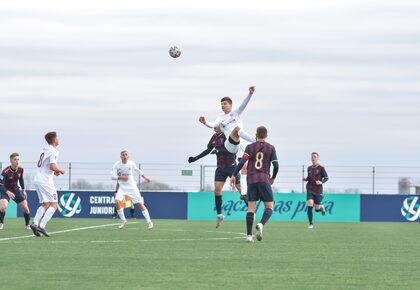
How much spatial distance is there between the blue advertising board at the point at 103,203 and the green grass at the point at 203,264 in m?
19.7

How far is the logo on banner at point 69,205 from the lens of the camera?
39.0 m

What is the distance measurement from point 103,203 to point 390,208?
11445 mm

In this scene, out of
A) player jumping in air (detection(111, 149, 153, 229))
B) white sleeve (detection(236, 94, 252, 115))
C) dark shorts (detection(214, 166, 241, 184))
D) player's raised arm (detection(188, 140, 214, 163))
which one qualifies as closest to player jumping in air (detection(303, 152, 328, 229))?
player jumping in air (detection(111, 149, 153, 229))

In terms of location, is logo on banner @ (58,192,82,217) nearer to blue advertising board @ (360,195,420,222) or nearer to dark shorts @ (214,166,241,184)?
blue advertising board @ (360,195,420,222)

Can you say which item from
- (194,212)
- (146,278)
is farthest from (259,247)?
(194,212)

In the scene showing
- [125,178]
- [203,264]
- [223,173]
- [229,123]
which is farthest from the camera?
[125,178]

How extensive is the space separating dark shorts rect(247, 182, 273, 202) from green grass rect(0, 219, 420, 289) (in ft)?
2.93

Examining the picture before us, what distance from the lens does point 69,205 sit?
39.3 m

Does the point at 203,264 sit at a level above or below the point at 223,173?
below

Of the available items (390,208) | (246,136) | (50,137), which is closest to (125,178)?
(246,136)

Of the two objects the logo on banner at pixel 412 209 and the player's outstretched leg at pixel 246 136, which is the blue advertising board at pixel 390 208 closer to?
the logo on banner at pixel 412 209

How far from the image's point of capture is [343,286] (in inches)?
424

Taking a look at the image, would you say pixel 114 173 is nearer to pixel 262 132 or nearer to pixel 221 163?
pixel 221 163

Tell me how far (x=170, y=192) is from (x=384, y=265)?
26777 mm
